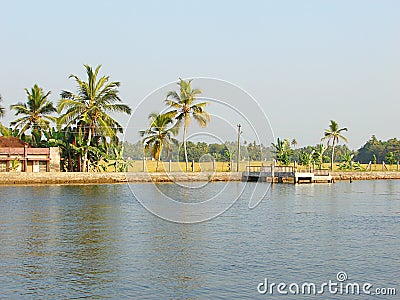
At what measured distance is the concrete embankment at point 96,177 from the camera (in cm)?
4444

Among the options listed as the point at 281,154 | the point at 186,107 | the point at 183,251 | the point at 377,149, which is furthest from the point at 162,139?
the point at 377,149

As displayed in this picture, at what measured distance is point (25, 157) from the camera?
1781 inches

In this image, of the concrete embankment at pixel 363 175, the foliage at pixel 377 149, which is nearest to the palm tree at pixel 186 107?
the concrete embankment at pixel 363 175

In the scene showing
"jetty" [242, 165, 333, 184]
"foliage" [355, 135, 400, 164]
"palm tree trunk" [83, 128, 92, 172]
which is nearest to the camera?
"palm tree trunk" [83, 128, 92, 172]

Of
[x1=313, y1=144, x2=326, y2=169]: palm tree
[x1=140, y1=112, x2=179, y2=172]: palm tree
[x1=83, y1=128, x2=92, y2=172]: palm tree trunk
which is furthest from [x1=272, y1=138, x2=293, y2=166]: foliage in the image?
Result: [x1=140, y1=112, x2=179, y2=172]: palm tree

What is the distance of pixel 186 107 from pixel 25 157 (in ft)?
52.9

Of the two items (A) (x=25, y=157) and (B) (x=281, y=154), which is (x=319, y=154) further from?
(A) (x=25, y=157)

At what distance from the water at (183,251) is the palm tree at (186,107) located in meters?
4.32

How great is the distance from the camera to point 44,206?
30000mm

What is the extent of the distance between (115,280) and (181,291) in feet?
5.58

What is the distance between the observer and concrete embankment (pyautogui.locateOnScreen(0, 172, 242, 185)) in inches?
1750

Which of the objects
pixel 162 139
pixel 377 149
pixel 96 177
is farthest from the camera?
pixel 377 149

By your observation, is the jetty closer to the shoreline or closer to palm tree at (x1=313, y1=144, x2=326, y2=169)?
→ the shoreline

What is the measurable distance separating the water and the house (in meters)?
15.4
